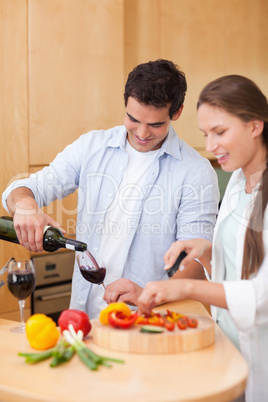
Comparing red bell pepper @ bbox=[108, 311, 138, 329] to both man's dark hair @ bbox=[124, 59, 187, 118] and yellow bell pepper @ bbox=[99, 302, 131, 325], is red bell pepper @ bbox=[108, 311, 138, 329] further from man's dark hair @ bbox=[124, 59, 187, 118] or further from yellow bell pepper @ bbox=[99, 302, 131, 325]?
man's dark hair @ bbox=[124, 59, 187, 118]

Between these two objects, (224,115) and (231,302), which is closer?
(231,302)

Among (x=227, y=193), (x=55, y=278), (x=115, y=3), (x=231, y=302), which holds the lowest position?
(x=55, y=278)

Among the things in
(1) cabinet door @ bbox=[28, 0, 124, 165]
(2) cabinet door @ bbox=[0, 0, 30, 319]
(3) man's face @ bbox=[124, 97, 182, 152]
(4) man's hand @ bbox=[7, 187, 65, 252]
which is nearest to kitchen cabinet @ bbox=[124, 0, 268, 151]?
(1) cabinet door @ bbox=[28, 0, 124, 165]

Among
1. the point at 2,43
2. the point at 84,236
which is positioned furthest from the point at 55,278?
the point at 2,43

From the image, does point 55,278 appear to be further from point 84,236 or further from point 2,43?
point 2,43

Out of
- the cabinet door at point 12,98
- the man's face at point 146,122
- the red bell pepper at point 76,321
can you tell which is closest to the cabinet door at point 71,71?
the cabinet door at point 12,98

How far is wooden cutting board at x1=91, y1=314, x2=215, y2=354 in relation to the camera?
139 centimetres

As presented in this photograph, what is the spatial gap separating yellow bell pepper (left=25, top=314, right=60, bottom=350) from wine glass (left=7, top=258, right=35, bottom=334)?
153 millimetres

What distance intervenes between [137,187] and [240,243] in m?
0.69

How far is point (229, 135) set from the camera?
1596mm

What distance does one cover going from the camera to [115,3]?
10.7ft

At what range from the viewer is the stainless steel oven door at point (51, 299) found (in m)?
3.15

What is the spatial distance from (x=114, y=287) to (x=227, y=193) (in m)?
0.48

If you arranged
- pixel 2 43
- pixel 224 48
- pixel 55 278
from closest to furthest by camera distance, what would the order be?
pixel 2 43
pixel 55 278
pixel 224 48
